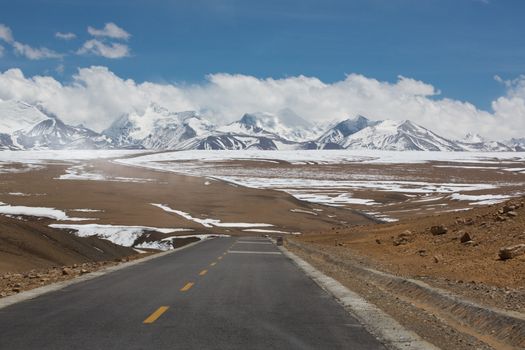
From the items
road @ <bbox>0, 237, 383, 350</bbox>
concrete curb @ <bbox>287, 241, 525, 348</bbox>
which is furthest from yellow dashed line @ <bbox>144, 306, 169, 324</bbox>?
concrete curb @ <bbox>287, 241, 525, 348</bbox>

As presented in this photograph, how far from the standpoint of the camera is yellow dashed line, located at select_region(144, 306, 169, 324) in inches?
424

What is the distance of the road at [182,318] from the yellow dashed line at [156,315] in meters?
0.02

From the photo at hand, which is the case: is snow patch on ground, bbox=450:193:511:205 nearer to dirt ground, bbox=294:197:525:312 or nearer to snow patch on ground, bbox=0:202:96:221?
snow patch on ground, bbox=0:202:96:221

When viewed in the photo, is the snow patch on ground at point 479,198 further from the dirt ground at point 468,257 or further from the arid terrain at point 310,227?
the dirt ground at point 468,257

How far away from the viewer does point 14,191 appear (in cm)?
11544

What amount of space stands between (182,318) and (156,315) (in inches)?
23.6

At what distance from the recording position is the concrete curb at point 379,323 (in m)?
9.29

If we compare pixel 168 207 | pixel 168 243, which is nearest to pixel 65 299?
pixel 168 243

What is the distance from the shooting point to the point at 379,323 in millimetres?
11148

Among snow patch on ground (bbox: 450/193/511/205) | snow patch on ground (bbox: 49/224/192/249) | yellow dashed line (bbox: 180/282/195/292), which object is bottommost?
snow patch on ground (bbox: 49/224/192/249)

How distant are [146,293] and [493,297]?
28.1ft

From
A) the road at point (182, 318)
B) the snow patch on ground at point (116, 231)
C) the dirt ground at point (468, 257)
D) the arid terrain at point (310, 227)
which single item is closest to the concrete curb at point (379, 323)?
the road at point (182, 318)

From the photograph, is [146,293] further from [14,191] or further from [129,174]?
[129,174]

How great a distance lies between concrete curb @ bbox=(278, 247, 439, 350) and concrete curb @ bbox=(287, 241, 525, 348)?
61.5 inches
